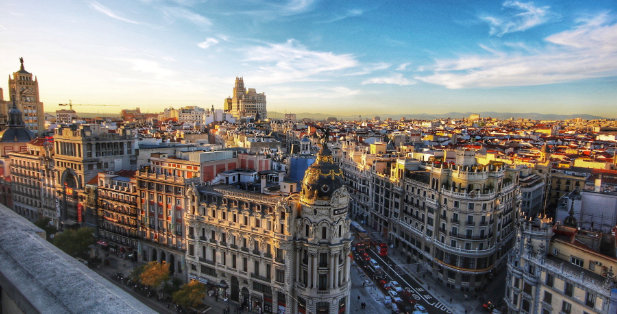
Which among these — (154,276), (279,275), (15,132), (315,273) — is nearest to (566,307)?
(315,273)

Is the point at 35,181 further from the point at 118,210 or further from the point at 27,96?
the point at 27,96

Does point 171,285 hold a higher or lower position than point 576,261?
lower

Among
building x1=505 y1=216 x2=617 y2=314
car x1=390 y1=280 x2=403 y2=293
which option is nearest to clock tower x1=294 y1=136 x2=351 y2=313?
car x1=390 y1=280 x2=403 y2=293

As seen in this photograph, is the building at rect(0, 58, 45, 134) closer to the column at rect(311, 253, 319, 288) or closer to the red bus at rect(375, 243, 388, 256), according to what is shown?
the red bus at rect(375, 243, 388, 256)

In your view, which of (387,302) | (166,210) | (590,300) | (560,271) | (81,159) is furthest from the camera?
(81,159)

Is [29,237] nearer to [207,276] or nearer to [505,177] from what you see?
Answer: [207,276]
